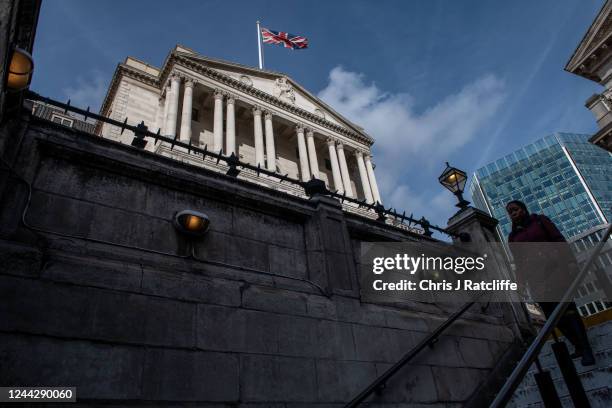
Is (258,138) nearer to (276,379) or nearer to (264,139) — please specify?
(264,139)

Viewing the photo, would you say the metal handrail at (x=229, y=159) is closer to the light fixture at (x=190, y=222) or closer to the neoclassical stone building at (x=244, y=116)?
the light fixture at (x=190, y=222)

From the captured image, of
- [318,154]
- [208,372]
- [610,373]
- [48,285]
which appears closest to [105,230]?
[48,285]

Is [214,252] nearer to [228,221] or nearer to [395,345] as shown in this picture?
[228,221]

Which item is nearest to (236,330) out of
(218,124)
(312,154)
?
(218,124)

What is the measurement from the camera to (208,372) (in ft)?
15.2

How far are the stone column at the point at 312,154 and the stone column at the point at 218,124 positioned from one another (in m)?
8.81

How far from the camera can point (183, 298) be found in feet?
16.5

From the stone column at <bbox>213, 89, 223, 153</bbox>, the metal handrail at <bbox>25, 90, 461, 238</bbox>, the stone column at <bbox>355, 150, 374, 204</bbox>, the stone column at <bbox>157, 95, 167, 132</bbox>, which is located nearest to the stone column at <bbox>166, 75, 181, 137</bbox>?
the stone column at <bbox>157, 95, 167, 132</bbox>

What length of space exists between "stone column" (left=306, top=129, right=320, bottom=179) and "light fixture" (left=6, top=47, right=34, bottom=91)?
3074 cm

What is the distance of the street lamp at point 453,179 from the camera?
9516 mm

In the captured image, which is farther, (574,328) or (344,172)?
(344,172)

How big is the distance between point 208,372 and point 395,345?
314cm

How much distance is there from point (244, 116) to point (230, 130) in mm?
6047

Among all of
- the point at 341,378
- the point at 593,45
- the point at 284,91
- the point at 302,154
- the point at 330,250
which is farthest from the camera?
the point at 284,91
